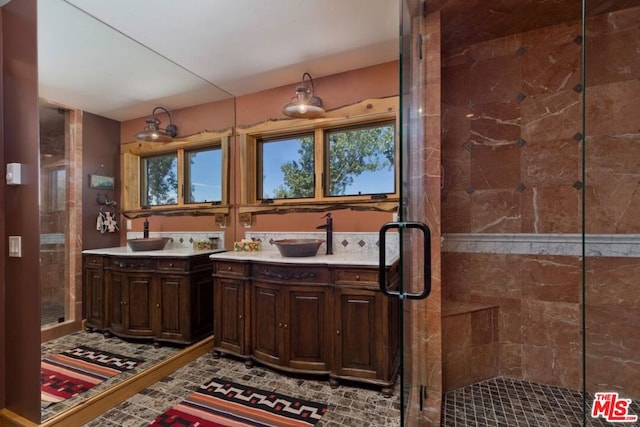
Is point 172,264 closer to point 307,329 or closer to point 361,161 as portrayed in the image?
point 307,329

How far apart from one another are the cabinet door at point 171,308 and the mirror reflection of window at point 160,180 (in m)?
→ 0.67

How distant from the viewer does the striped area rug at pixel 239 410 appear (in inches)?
70.5

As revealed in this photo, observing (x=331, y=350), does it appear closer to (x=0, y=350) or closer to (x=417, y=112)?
(x=417, y=112)

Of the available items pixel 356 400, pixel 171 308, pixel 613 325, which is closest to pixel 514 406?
pixel 613 325

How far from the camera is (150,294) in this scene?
2.32 m

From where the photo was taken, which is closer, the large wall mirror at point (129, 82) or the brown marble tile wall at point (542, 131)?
the large wall mirror at point (129, 82)

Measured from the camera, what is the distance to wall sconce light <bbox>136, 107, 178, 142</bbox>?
239 cm

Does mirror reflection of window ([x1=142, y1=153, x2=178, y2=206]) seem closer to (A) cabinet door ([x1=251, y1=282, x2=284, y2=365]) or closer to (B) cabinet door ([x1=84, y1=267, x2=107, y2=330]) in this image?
(B) cabinet door ([x1=84, y1=267, x2=107, y2=330])

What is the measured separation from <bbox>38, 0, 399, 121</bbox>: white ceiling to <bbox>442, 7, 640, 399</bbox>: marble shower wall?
90 centimetres

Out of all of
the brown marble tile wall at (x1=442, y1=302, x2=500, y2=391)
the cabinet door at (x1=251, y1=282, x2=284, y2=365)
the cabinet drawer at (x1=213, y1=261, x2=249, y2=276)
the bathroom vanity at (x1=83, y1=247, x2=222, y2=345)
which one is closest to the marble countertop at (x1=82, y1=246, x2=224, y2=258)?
the bathroom vanity at (x1=83, y1=247, x2=222, y2=345)

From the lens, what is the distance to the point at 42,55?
1.67m

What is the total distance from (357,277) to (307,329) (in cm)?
57

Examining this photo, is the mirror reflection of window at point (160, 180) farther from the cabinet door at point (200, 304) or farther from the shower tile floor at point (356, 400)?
the shower tile floor at point (356, 400)

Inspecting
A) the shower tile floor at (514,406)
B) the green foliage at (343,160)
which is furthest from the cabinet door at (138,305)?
the shower tile floor at (514,406)
